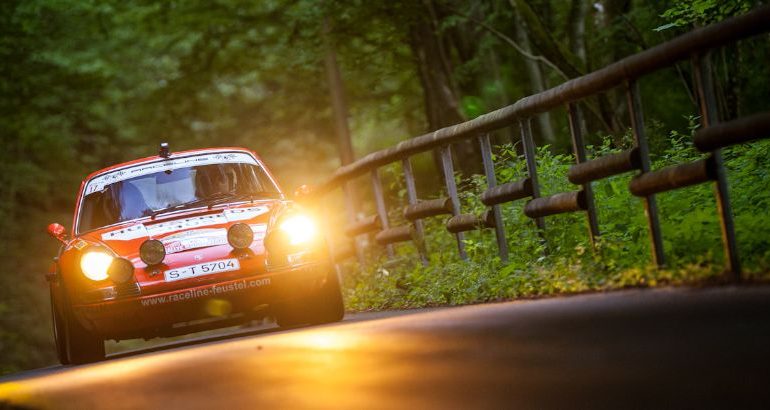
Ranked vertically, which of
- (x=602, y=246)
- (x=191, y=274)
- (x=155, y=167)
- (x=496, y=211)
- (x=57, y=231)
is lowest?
(x=602, y=246)

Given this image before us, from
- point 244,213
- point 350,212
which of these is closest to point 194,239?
point 244,213

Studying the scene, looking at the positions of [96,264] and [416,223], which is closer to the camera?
[96,264]

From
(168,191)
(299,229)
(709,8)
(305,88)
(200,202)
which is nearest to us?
(299,229)

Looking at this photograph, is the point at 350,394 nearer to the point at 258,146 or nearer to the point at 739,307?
the point at 739,307

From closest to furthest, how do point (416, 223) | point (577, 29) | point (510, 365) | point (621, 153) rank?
point (510, 365) → point (621, 153) → point (416, 223) → point (577, 29)

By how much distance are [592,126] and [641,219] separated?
10.8m

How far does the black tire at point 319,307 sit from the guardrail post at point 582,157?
2.62 m

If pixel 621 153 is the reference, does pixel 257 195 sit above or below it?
above

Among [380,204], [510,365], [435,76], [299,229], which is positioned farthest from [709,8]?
[435,76]

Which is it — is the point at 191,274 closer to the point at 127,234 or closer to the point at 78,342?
the point at 127,234

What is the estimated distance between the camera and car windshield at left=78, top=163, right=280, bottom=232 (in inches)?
469

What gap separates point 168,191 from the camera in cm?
1212

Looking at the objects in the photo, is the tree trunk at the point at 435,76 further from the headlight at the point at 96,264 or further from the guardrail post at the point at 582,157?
the guardrail post at the point at 582,157

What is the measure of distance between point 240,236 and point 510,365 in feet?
19.4
